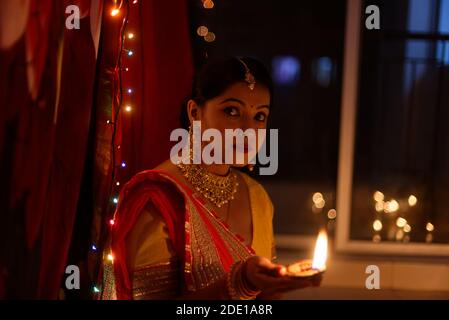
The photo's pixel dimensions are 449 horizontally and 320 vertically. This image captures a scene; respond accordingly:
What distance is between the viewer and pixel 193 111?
128 centimetres

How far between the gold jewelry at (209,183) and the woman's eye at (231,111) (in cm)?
14

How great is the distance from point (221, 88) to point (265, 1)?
1356 mm

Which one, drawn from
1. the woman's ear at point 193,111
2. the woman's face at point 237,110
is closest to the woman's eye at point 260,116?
the woman's face at point 237,110

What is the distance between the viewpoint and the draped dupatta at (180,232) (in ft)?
3.72

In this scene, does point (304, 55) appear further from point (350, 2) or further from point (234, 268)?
point (234, 268)

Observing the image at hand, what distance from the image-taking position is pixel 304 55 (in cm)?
250

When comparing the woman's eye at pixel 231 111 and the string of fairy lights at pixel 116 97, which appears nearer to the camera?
the woman's eye at pixel 231 111

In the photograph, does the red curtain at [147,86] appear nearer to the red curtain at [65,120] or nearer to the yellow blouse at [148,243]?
the red curtain at [65,120]

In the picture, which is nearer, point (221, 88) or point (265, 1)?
point (221, 88)

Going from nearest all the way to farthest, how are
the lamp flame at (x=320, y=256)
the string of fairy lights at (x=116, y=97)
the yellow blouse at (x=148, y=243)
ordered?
Result: the lamp flame at (x=320, y=256), the yellow blouse at (x=148, y=243), the string of fairy lights at (x=116, y=97)

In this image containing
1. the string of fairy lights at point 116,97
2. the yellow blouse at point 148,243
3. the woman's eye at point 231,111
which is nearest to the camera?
the yellow blouse at point 148,243

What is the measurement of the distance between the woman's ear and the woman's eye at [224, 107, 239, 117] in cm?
8

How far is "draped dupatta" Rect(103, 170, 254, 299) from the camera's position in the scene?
113 cm
